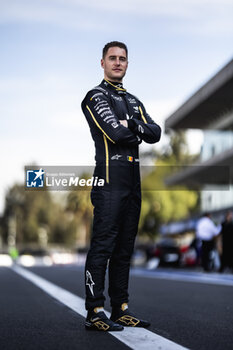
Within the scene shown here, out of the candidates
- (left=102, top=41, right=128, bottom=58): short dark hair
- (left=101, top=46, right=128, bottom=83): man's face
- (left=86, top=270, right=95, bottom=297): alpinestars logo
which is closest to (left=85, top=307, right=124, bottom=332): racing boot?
(left=86, top=270, right=95, bottom=297): alpinestars logo

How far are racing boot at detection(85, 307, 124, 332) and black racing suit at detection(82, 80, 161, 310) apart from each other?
0.21ft

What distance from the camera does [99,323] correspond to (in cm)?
509

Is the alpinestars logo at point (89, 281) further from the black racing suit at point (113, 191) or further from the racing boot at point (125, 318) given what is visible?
the racing boot at point (125, 318)

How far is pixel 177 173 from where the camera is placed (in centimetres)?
6072

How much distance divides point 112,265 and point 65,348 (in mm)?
1334

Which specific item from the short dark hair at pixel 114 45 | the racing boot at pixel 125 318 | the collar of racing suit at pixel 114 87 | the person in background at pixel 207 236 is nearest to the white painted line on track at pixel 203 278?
the person in background at pixel 207 236

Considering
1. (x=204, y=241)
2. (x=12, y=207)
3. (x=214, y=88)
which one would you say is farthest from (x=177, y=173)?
(x=12, y=207)

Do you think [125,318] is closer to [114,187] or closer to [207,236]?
[114,187]

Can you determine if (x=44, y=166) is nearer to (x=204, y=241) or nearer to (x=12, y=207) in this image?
(x=204, y=241)

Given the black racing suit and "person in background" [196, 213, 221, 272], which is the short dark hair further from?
"person in background" [196, 213, 221, 272]

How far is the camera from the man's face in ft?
18.3

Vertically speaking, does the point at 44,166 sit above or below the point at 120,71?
below

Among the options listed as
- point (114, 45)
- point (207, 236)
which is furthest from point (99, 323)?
point (207, 236)

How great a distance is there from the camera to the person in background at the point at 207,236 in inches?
768
